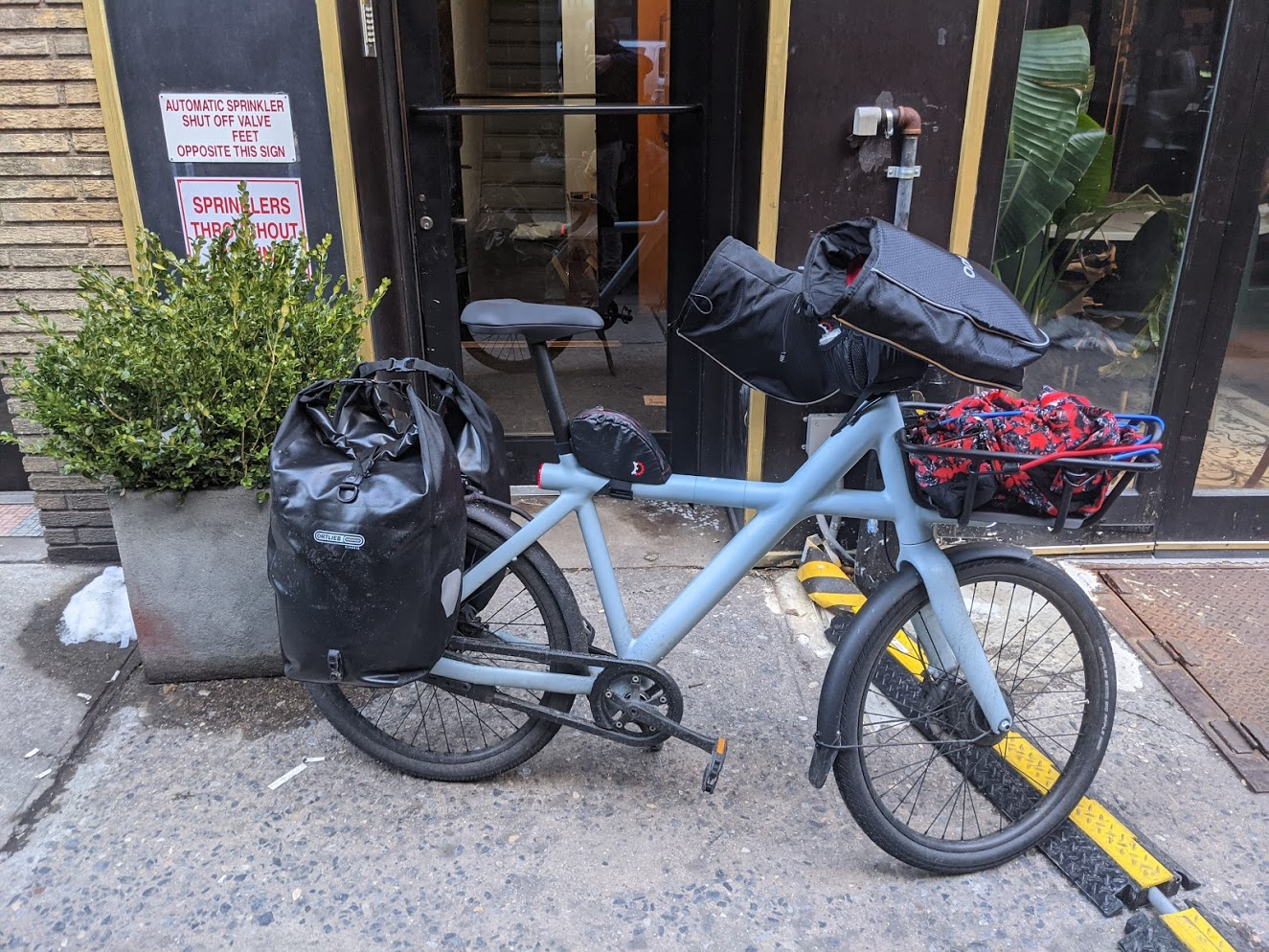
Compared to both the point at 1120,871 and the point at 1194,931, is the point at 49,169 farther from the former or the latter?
the point at 1194,931

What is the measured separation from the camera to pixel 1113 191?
377 cm

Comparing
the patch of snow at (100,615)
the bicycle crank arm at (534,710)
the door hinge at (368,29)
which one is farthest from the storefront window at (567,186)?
the patch of snow at (100,615)

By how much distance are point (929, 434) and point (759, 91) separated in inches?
68.4

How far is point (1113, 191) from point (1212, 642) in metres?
1.77

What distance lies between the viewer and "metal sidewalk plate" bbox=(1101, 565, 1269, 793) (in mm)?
2924

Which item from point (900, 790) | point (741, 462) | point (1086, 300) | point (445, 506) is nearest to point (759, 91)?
point (741, 462)

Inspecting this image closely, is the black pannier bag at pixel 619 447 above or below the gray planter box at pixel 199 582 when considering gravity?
above

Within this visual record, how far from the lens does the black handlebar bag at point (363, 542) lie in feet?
7.06

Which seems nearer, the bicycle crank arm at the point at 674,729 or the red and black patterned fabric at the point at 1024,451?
the red and black patterned fabric at the point at 1024,451

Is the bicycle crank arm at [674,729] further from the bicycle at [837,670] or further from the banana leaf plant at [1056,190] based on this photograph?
the banana leaf plant at [1056,190]

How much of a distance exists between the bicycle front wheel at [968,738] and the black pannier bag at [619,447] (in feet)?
2.18

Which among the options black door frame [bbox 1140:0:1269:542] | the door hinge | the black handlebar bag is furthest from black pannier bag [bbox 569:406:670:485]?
black door frame [bbox 1140:0:1269:542]

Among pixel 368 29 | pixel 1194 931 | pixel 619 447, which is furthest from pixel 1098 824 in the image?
pixel 368 29

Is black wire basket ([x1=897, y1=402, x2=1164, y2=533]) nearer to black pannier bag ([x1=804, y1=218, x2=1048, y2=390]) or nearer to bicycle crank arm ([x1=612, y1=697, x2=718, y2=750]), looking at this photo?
black pannier bag ([x1=804, y1=218, x2=1048, y2=390])
